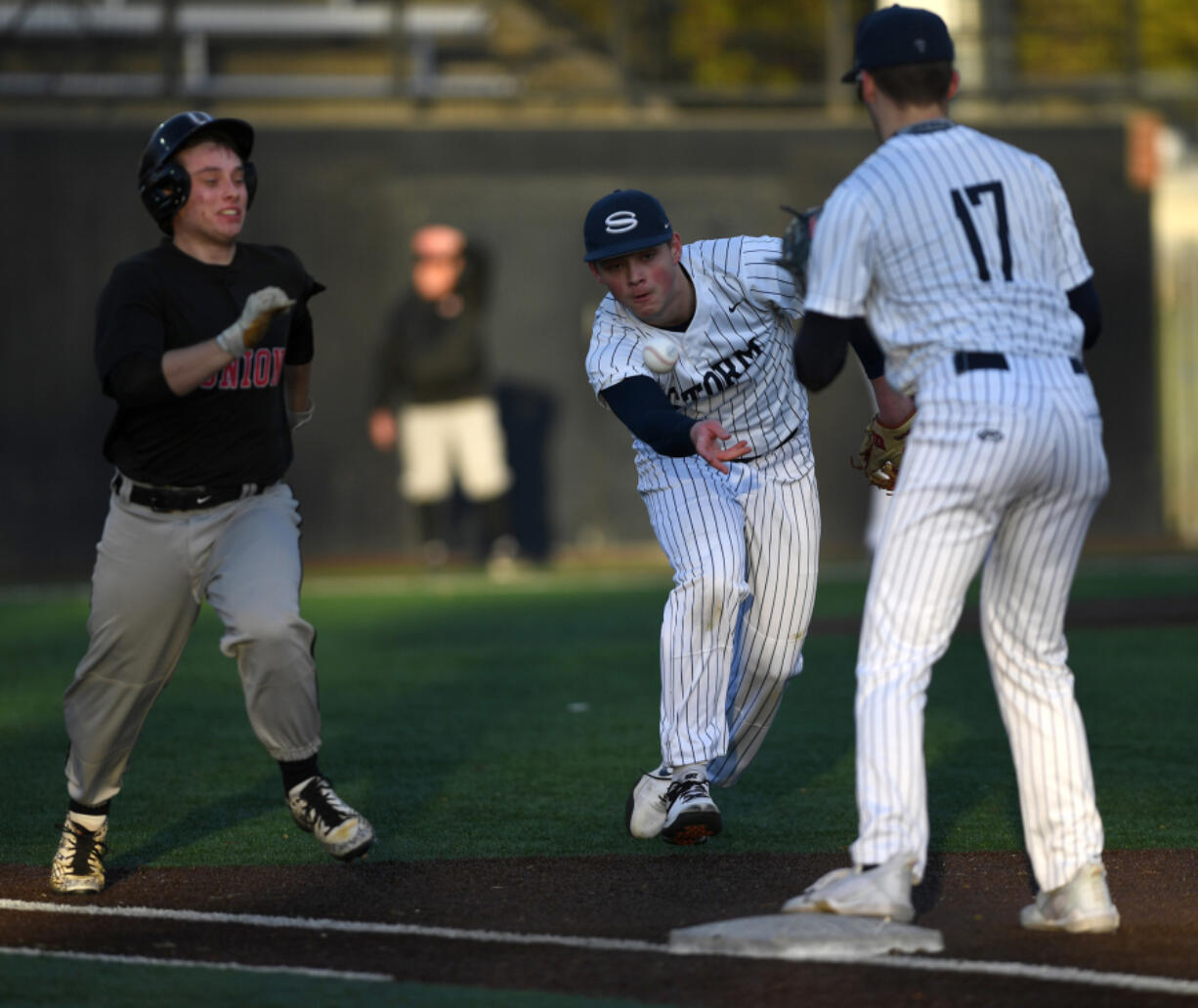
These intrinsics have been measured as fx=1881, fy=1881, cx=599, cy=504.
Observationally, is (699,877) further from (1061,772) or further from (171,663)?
(171,663)

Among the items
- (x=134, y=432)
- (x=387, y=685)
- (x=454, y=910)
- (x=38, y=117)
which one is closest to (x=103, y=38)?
(x=38, y=117)

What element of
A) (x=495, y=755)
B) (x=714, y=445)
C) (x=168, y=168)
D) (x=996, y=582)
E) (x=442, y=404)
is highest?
(x=168, y=168)

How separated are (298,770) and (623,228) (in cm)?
187

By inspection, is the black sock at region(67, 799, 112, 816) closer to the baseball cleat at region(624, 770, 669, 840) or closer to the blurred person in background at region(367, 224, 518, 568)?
the baseball cleat at region(624, 770, 669, 840)

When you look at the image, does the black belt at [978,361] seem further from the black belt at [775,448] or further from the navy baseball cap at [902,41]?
the black belt at [775,448]

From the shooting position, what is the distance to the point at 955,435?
172 inches

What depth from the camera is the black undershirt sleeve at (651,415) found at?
538 centimetres

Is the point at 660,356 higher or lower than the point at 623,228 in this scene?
lower

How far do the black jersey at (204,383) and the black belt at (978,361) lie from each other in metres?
2.03

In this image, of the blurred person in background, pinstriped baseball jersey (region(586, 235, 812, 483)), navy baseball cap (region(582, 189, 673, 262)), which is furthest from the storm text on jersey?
the blurred person in background

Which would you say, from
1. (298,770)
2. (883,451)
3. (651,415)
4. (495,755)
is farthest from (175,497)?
(495,755)

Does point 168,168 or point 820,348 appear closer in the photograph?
point 820,348

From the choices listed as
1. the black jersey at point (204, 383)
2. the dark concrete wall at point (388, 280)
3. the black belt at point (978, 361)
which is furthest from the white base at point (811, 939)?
the dark concrete wall at point (388, 280)

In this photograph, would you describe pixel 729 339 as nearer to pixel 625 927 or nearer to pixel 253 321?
pixel 253 321
